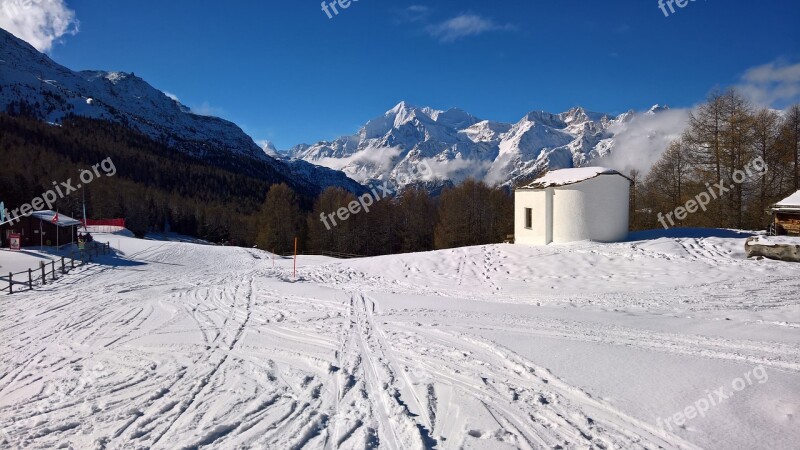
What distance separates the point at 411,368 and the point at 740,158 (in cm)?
3156

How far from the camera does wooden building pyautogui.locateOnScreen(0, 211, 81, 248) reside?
30.8m

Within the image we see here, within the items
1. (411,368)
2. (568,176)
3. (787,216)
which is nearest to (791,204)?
(787,216)

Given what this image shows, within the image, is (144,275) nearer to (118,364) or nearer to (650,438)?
(118,364)

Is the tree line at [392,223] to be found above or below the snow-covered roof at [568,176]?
below

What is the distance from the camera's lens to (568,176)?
26.0m

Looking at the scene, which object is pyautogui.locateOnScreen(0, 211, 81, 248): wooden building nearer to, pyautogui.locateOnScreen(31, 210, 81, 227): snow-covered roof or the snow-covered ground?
pyautogui.locateOnScreen(31, 210, 81, 227): snow-covered roof

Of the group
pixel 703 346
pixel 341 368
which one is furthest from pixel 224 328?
pixel 703 346

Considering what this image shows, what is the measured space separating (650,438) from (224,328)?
966 cm

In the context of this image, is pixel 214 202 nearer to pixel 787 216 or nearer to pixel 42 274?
pixel 42 274

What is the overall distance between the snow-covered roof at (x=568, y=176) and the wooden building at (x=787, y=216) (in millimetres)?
7410

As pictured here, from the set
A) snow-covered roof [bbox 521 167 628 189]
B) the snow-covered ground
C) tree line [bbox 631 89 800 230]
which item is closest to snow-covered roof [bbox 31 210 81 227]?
the snow-covered ground

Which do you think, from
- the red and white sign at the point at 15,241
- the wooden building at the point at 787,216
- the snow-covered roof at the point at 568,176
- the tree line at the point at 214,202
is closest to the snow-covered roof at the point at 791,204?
the wooden building at the point at 787,216

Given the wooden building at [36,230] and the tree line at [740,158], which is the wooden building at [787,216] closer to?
the tree line at [740,158]

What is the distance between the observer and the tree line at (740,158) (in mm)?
27000
